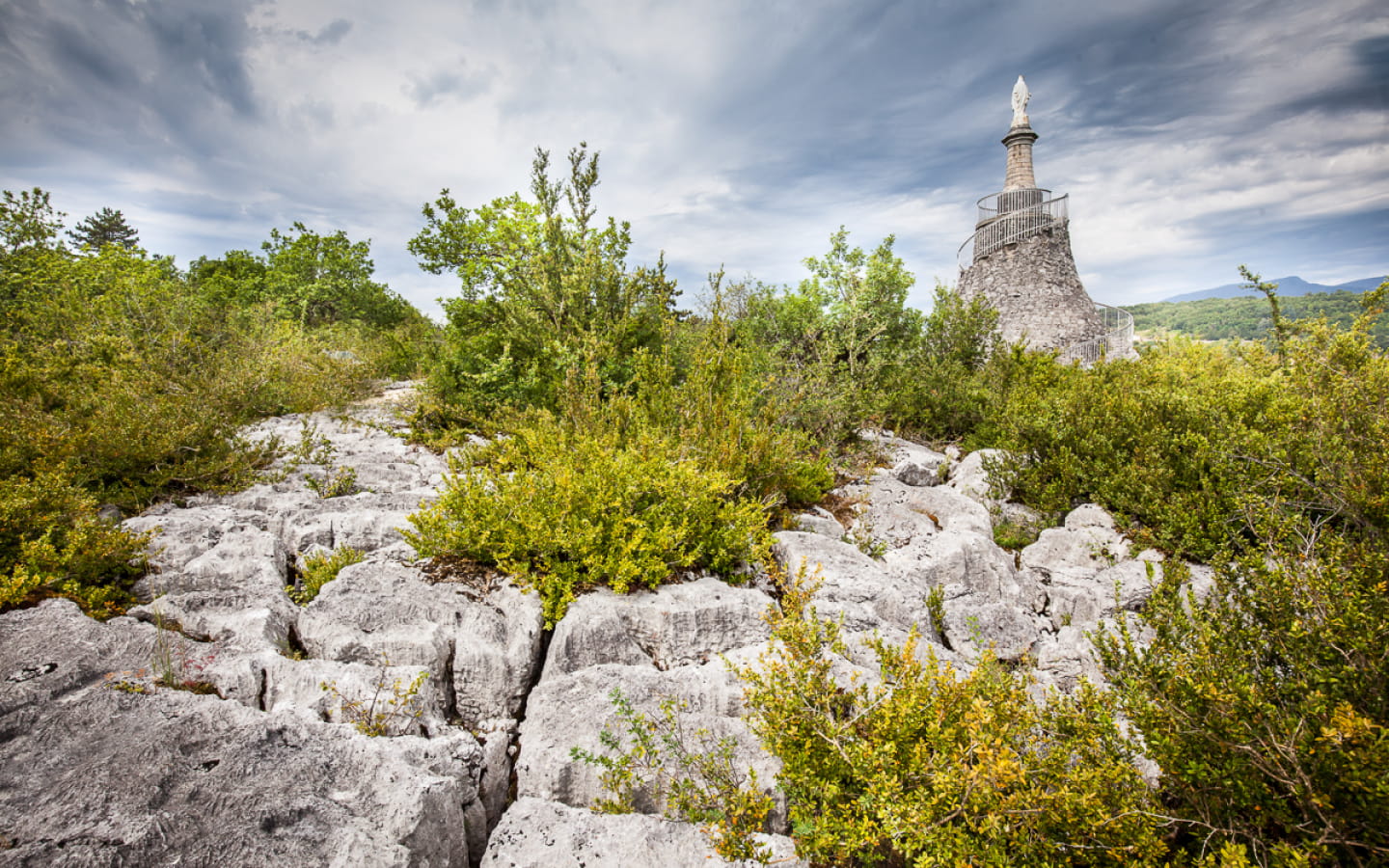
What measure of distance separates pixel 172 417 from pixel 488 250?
13.4 metres

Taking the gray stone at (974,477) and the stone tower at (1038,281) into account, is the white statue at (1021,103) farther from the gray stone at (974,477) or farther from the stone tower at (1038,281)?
the gray stone at (974,477)

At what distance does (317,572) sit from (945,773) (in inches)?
180

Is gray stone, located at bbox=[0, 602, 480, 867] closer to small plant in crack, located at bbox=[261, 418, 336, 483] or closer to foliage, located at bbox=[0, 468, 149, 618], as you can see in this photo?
foliage, located at bbox=[0, 468, 149, 618]

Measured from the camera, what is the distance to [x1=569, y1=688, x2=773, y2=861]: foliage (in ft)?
8.73

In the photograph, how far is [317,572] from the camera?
4.29 m

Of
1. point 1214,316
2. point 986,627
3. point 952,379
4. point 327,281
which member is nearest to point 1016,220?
point 952,379

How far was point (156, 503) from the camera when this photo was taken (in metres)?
5.55

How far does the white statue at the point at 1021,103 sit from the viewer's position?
91.0 ft

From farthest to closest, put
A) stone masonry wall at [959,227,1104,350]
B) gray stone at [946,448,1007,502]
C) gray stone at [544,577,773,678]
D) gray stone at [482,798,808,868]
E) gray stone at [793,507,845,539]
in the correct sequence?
stone masonry wall at [959,227,1104,350] → gray stone at [946,448,1007,502] → gray stone at [793,507,845,539] → gray stone at [544,577,773,678] → gray stone at [482,798,808,868]

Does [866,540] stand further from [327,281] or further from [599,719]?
[327,281]

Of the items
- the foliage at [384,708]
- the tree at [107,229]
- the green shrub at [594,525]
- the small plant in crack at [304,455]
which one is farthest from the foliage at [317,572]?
the tree at [107,229]

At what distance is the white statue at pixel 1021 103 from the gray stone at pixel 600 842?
35.6m

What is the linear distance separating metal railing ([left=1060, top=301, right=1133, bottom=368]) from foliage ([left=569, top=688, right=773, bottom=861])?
26.6 meters

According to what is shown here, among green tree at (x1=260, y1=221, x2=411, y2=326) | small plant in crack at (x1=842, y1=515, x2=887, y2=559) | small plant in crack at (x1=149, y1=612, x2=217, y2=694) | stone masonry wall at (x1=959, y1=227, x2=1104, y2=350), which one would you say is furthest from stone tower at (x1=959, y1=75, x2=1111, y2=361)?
green tree at (x1=260, y1=221, x2=411, y2=326)
